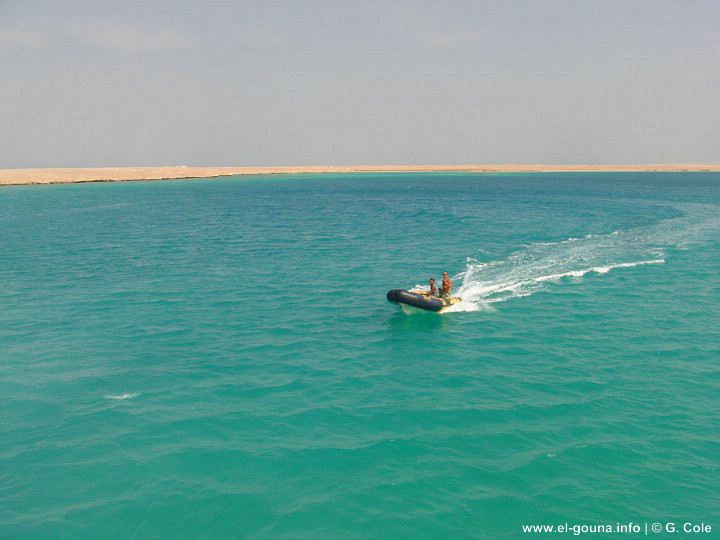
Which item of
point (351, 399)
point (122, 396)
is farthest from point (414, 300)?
point (122, 396)

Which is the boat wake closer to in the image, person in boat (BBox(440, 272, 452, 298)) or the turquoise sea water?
the turquoise sea water

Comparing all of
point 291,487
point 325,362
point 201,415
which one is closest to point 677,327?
point 325,362

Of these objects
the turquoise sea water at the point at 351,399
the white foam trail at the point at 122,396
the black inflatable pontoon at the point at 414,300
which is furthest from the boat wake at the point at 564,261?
the white foam trail at the point at 122,396

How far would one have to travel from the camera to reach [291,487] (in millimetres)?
13852

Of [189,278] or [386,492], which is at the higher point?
[189,278]

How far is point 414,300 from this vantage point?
27297 millimetres

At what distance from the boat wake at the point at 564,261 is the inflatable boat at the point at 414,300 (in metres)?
1.30

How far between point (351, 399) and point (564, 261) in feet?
92.1

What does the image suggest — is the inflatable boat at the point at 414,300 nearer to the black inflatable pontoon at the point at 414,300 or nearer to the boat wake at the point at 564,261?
the black inflatable pontoon at the point at 414,300

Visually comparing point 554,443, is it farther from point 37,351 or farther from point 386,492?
point 37,351

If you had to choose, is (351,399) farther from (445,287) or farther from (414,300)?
(445,287)

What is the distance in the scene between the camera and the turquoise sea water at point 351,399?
13133mm

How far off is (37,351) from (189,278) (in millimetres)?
13589

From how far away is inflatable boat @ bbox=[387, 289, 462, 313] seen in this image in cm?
2733
